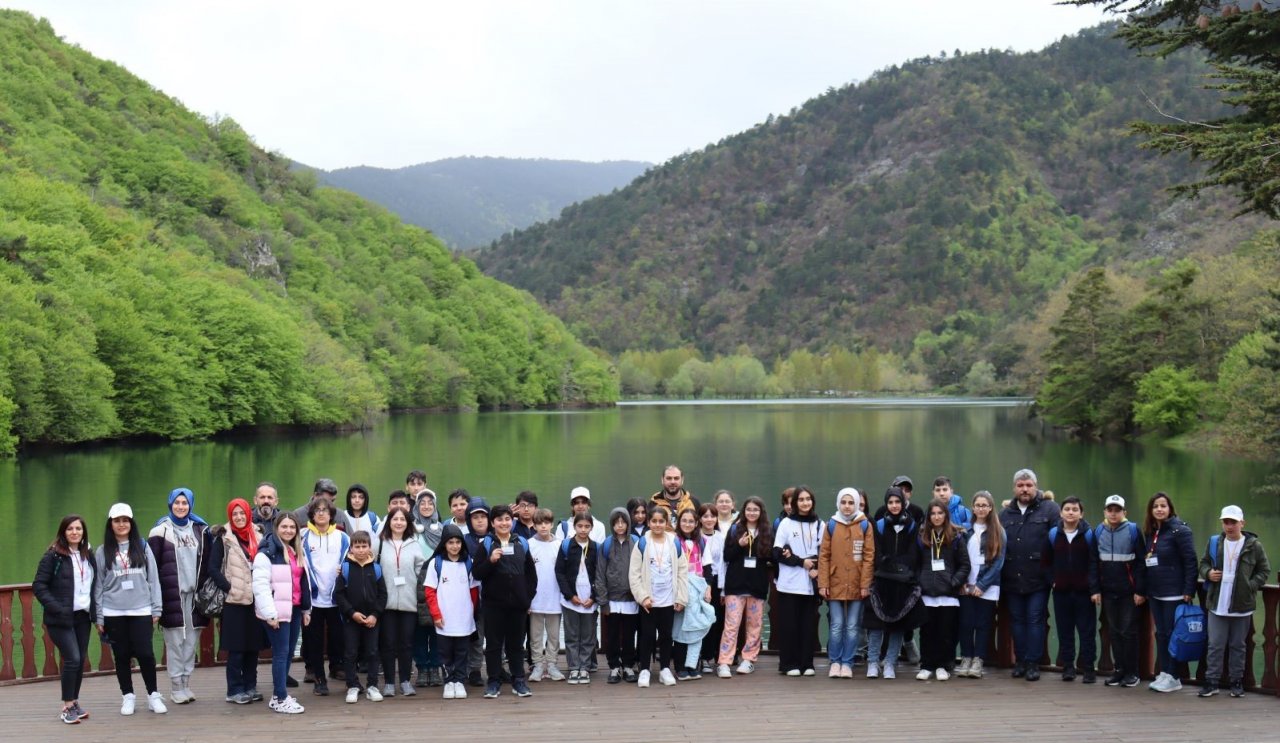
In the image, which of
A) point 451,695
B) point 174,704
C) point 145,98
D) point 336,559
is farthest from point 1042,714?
point 145,98

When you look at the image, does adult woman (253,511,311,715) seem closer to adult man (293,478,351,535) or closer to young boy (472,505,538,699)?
adult man (293,478,351,535)

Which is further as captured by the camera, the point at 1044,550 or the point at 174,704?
the point at 1044,550

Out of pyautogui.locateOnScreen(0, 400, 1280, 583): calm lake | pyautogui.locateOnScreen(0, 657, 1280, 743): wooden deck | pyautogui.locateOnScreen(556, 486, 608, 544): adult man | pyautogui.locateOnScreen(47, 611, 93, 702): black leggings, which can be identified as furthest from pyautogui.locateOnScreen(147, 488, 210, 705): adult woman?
pyautogui.locateOnScreen(0, 400, 1280, 583): calm lake

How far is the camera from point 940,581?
32.8ft

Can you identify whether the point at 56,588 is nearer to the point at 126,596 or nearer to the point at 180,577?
the point at 126,596

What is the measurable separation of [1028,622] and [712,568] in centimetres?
280

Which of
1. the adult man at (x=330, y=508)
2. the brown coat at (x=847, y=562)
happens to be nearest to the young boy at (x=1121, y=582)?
the brown coat at (x=847, y=562)

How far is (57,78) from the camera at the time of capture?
105 m

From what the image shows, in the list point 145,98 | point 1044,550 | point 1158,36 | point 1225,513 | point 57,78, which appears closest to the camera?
point 1225,513

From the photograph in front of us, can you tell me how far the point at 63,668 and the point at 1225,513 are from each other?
890 cm

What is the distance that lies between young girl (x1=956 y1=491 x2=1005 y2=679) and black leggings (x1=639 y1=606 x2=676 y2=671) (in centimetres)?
258

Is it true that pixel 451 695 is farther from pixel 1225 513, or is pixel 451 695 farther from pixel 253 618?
pixel 1225 513

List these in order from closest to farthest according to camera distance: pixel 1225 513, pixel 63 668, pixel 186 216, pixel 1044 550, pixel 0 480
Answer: pixel 63 668, pixel 1225 513, pixel 1044 550, pixel 0 480, pixel 186 216

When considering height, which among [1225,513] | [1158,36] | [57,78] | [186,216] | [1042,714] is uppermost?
[57,78]
